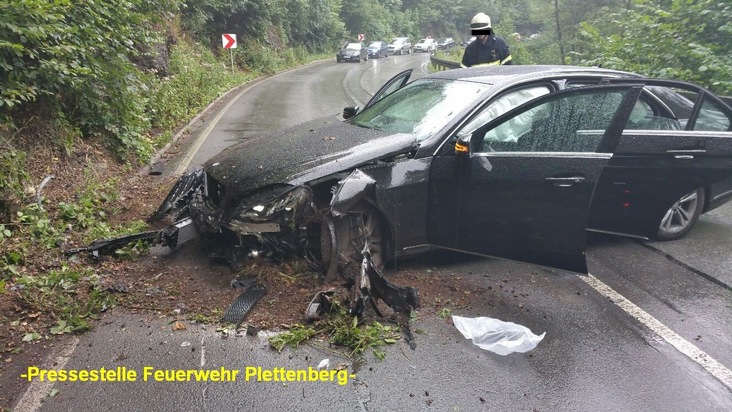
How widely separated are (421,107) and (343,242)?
1.62 meters

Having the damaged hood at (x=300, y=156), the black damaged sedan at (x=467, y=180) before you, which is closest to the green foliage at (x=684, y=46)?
the black damaged sedan at (x=467, y=180)

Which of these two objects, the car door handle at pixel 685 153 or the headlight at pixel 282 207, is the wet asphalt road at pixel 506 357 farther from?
the car door handle at pixel 685 153

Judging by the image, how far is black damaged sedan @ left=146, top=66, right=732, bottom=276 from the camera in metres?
4.08

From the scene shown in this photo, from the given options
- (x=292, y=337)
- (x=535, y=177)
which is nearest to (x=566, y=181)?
(x=535, y=177)

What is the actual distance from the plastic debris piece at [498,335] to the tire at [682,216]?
8.19 feet

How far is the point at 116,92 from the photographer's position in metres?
7.62

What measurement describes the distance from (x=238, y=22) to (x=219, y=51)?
125 inches

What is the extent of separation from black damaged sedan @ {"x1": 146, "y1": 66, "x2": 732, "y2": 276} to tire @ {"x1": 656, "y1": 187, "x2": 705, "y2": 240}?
0.28 meters

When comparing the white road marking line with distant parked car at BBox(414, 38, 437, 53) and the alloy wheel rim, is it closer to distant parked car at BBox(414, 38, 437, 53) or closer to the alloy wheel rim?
the alloy wheel rim

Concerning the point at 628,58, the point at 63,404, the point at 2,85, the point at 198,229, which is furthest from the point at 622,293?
the point at 628,58

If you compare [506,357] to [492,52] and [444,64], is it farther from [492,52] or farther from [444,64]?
[444,64]

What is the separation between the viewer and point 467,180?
4219 millimetres

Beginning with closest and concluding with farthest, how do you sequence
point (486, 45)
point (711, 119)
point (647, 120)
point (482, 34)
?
1. point (647, 120)
2. point (711, 119)
3. point (482, 34)
4. point (486, 45)

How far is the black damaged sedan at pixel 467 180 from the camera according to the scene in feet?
13.4
